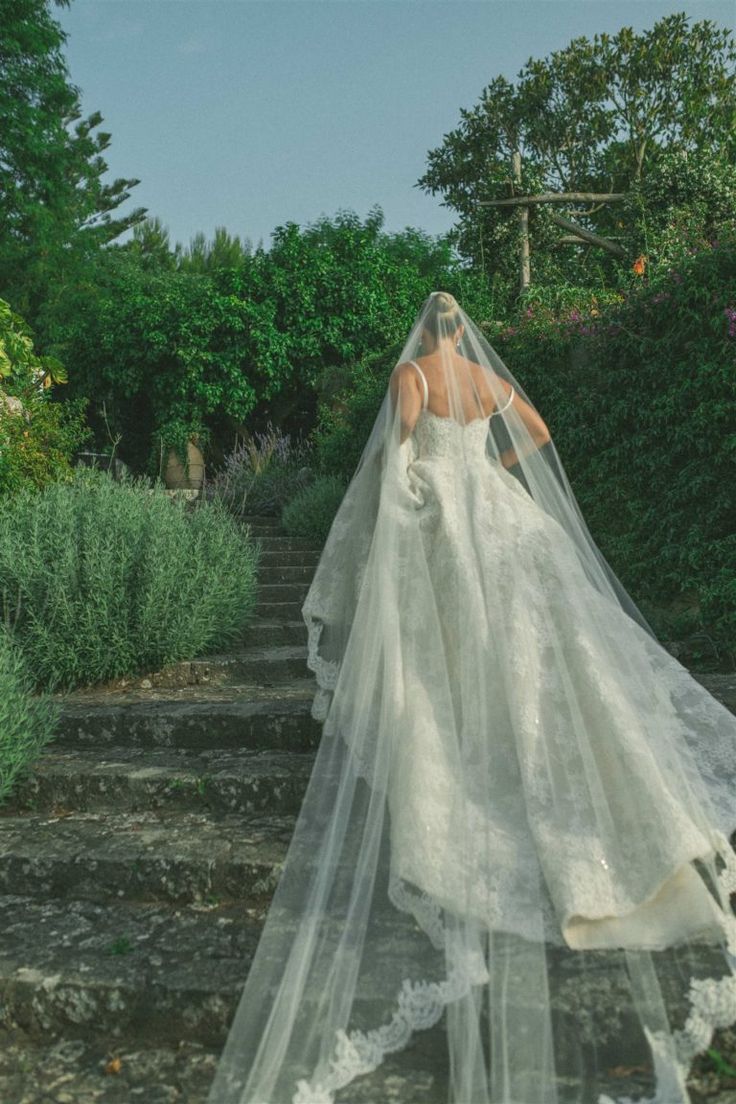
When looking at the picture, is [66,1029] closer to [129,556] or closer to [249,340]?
[129,556]

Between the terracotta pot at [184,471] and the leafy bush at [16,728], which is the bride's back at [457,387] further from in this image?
the terracotta pot at [184,471]

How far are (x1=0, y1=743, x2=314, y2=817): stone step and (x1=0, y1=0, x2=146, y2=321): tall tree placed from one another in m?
17.8

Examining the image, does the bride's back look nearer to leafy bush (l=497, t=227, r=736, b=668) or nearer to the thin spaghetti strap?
the thin spaghetti strap

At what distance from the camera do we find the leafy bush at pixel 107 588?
15.6 feet

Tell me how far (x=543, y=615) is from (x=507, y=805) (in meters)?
0.68

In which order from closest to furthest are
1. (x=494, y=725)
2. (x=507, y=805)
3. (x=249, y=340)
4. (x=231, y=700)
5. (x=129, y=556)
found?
(x=507, y=805) → (x=494, y=725) → (x=231, y=700) → (x=129, y=556) → (x=249, y=340)

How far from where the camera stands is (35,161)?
18844 millimetres

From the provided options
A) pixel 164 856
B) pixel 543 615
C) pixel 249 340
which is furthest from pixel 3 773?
pixel 249 340

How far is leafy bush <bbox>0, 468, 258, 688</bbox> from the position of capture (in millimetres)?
4758

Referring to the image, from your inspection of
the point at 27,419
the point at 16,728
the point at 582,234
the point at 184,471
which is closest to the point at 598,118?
the point at 582,234

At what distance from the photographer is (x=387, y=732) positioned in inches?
108

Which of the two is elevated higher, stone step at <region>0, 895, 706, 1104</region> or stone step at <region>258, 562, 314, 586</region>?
stone step at <region>258, 562, 314, 586</region>

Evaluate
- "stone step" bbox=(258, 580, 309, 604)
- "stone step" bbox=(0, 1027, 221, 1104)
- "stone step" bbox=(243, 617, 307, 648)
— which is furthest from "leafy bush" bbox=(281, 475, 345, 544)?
"stone step" bbox=(0, 1027, 221, 1104)

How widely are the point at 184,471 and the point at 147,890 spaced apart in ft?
38.5
